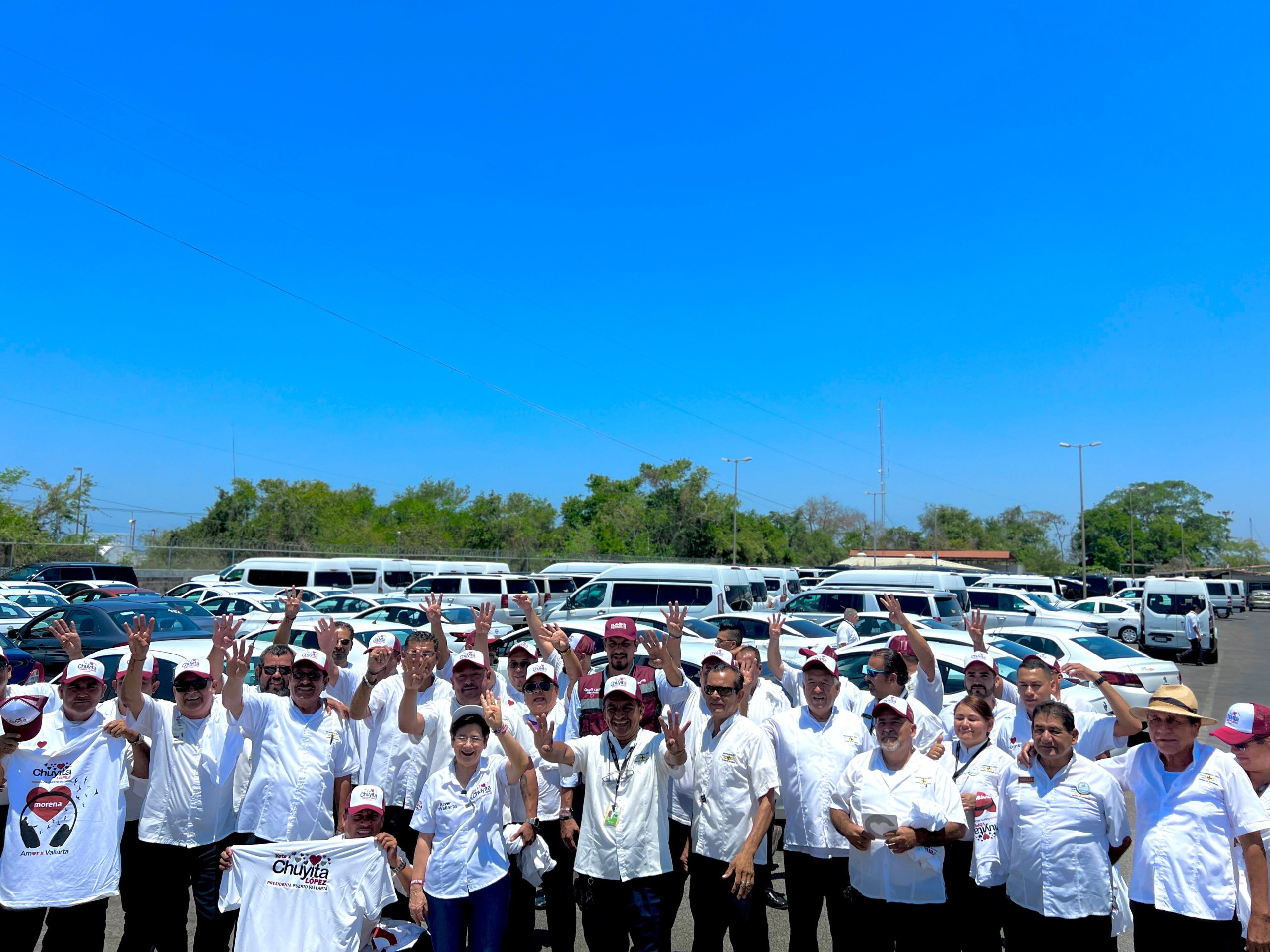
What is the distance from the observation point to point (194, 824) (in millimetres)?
4730

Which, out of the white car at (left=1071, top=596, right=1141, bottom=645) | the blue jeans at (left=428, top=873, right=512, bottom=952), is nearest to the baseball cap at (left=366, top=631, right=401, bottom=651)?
the blue jeans at (left=428, top=873, right=512, bottom=952)

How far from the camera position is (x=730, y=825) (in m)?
4.58

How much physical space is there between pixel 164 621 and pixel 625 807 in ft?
35.1

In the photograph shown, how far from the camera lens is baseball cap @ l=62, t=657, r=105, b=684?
451cm

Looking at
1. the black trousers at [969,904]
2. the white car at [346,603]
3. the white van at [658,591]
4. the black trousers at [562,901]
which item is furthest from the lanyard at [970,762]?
the white car at [346,603]

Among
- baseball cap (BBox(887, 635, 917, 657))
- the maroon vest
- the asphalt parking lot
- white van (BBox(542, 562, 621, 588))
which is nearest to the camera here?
the maroon vest

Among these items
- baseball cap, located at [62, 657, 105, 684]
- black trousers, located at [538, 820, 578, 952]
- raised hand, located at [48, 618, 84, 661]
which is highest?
raised hand, located at [48, 618, 84, 661]

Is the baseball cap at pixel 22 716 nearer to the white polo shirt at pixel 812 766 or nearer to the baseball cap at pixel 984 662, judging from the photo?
the white polo shirt at pixel 812 766

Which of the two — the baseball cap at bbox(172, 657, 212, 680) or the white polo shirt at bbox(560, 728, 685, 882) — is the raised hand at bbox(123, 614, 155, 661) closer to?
the baseball cap at bbox(172, 657, 212, 680)

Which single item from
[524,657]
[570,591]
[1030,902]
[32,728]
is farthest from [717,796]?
[570,591]

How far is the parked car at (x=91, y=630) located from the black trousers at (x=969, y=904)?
34.8 feet

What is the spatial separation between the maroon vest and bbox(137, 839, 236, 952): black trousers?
6.74 feet

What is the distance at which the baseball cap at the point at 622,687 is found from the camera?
15.0 feet

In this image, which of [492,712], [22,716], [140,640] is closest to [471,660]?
[492,712]
